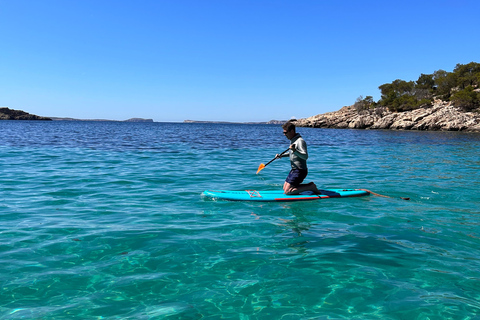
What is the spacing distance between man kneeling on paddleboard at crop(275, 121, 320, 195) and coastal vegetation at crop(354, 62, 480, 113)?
3055 inches

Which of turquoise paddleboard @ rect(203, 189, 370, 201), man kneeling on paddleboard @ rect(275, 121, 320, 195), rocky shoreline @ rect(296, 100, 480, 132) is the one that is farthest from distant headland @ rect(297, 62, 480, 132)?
man kneeling on paddleboard @ rect(275, 121, 320, 195)

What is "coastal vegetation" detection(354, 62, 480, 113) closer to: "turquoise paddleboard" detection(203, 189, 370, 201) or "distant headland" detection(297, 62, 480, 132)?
"distant headland" detection(297, 62, 480, 132)

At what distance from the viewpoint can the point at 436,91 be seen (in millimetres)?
93938

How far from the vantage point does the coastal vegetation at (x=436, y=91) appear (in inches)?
2869

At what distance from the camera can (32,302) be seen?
458cm

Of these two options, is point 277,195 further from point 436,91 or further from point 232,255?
point 436,91

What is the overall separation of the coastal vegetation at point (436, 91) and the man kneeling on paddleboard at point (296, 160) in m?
77.6

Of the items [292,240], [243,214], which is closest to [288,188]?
[243,214]

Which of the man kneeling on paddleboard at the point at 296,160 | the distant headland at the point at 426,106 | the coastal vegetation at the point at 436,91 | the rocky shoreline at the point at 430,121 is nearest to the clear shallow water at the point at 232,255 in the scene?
the man kneeling on paddleboard at the point at 296,160

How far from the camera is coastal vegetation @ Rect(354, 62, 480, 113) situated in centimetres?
7288

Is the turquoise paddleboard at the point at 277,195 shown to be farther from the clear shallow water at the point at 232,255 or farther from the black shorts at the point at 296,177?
the black shorts at the point at 296,177

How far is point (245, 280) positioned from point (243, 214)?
13.0 feet

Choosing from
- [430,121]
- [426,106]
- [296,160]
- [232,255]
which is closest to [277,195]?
[296,160]

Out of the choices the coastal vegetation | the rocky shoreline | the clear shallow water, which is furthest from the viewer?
the coastal vegetation
